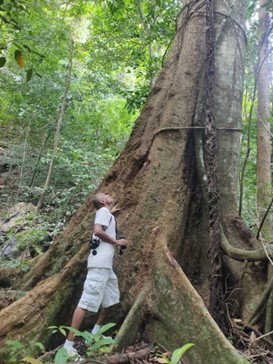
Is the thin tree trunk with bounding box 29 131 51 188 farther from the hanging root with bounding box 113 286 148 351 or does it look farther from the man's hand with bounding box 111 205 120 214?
the hanging root with bounding box 113 286 148 351

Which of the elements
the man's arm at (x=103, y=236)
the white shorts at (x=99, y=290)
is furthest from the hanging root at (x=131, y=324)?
the man's arm at (x=103, y=236)

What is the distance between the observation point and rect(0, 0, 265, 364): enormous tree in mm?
3432

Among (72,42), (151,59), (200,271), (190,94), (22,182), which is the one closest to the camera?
(200,271)

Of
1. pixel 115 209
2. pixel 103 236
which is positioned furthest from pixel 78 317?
pixel 115 209

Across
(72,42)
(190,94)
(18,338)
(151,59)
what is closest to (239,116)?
(190,94)

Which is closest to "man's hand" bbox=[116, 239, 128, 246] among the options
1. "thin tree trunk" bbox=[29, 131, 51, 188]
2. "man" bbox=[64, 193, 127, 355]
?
"man" bbox=[64, 193, 127, 355]

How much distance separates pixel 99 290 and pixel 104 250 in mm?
367

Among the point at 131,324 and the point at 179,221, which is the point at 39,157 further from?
the point at 131,324

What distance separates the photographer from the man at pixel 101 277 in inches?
138

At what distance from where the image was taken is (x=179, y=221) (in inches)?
161

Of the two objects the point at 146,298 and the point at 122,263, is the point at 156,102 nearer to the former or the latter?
the point at 122,263

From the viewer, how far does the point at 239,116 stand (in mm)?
5098

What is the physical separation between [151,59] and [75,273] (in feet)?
21.4

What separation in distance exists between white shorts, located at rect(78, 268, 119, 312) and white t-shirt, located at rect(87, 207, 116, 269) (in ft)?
0.19
